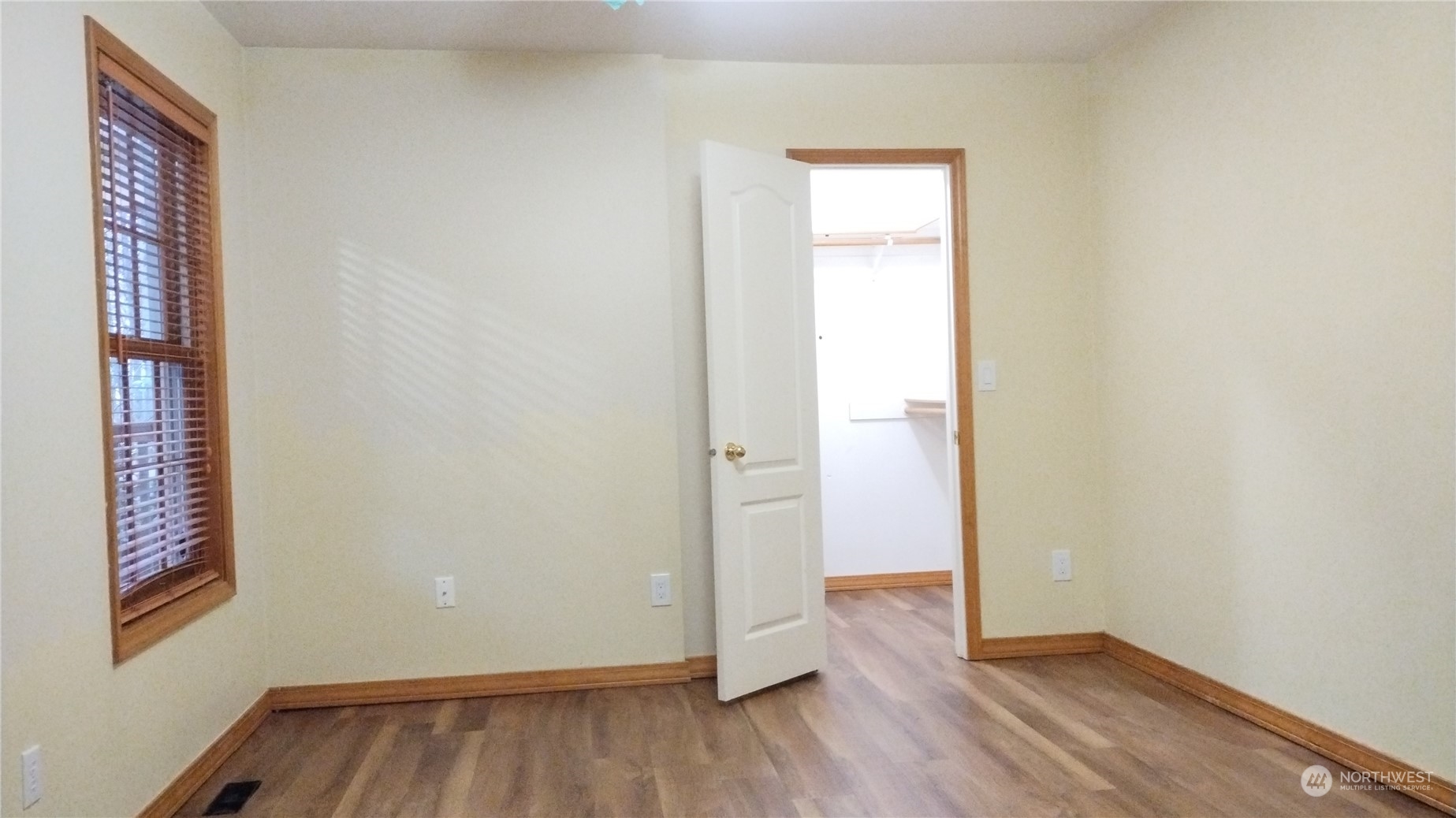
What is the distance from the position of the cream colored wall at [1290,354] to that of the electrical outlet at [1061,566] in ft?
0.58

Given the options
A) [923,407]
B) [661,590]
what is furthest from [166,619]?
[923,407]

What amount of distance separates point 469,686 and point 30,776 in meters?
1.43

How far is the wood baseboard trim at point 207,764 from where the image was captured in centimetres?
211

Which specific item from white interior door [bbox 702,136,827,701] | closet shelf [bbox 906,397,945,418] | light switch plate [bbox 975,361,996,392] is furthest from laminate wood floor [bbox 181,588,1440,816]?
closet shelf [bbox 906,397,945,418]

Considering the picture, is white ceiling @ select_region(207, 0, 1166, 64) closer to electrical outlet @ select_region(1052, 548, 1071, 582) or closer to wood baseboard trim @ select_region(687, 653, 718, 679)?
electrical outlet @ select_region(1052, 548, 1071, 582)

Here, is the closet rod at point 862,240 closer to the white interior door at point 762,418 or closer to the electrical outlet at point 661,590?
the white interior door at point 762,418

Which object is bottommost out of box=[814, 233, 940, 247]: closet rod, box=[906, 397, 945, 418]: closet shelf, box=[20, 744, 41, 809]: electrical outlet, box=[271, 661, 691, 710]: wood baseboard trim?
box=[271, 661, 691, 710]: wood baseboard trim

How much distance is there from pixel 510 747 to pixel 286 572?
108 cm

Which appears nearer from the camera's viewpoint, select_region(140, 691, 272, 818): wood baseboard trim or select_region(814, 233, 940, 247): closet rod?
select_region(140, 691, 272, 818): wood baseboard trim

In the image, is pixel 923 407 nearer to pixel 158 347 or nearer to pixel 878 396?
pixel 878 396

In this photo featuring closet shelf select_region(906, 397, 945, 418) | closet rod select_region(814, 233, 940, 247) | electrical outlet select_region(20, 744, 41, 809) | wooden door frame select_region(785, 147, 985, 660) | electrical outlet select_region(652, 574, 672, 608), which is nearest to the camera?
electrical outlet select_region(20, 744, 41, 809)

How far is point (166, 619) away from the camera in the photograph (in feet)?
7.22

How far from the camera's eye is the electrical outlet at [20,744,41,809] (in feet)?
5.32

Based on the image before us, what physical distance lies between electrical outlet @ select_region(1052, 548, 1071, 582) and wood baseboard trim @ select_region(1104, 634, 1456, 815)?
0.97ft
